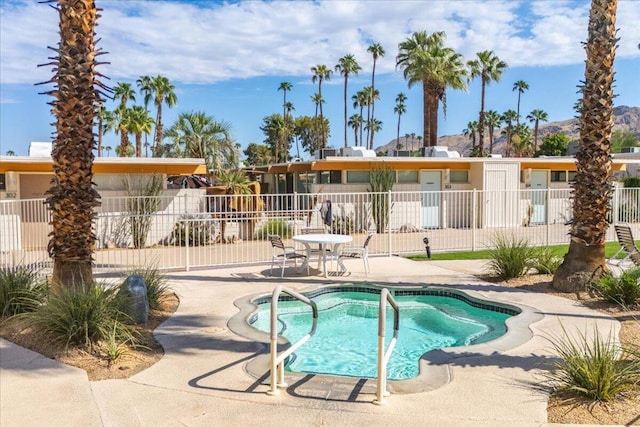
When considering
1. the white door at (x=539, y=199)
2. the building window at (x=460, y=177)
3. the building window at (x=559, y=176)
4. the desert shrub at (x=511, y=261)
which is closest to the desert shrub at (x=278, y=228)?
the desert shrub at (x=511, y=261)

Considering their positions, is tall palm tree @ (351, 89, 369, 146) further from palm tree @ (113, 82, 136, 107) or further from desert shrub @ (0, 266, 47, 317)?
desert shrub @ (0, 266, 47, 317)

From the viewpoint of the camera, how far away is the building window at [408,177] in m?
22.6

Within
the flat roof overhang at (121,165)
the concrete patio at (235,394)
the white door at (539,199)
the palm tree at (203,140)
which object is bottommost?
the concrete patio at (235,394)

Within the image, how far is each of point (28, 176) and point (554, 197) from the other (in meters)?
21.2

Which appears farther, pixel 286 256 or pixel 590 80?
pixel 286 256

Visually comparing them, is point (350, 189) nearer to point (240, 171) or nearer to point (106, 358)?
point (240, 171)

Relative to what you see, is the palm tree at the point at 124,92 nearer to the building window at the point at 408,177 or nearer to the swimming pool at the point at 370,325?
the building window at the point at 408,177

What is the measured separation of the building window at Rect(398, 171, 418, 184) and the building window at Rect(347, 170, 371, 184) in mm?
1518

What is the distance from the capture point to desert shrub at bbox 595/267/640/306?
851cm

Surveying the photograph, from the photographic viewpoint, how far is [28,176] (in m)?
18.5

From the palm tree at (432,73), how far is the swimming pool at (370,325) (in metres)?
24.1

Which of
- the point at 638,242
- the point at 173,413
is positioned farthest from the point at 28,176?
the point at 638,242

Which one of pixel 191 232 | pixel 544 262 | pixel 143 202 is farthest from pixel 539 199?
pixel 143 202

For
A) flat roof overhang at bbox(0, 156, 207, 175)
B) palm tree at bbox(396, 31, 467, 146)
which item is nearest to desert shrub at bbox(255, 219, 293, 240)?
flat roof overhang at bbox(0, 156, 207, 175)
